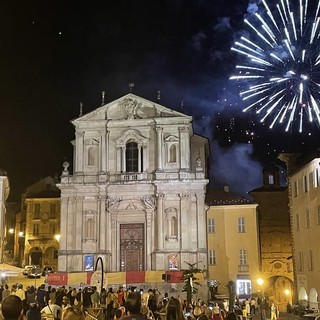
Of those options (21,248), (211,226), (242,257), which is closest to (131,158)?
(211,226)

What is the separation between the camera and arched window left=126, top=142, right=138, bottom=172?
48.9 meters

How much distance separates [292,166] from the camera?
47.0 metres

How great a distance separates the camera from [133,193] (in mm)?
47562

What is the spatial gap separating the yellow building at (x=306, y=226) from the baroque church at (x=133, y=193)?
7662 mm

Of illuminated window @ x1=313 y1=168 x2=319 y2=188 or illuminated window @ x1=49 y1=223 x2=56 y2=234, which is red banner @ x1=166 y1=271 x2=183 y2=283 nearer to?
illuminated window @ x1=313 y1=168 x2=319 y2=188

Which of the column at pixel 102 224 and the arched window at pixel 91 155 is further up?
the arched window at pixel 91 155

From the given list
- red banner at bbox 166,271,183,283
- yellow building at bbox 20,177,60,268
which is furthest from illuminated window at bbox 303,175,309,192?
yellow building at bbox 20,177,60,268

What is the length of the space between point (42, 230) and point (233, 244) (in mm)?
28123

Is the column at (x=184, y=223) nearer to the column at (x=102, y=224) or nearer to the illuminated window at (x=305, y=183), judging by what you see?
the column at (x=102, y=224)

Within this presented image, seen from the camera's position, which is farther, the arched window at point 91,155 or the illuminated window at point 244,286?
the illuminated window at point 244,286

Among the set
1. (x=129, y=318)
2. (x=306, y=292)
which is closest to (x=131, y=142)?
(x=306, y=292)

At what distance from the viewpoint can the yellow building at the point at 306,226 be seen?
37.4 meters

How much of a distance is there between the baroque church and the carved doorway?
9cm

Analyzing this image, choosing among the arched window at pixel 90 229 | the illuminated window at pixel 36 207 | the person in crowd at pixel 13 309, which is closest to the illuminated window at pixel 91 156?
the arched window at pixel 90 229
